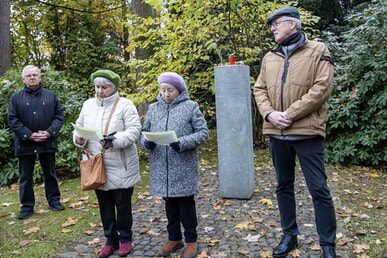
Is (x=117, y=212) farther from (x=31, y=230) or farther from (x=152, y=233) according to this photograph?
(x=31, y=230)

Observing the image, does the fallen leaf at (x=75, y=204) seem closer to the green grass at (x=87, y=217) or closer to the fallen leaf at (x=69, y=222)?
the green grass at (x=87, y=217)

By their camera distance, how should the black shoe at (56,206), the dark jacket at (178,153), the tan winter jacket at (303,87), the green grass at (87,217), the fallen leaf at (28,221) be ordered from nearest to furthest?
1. the tan winter jacket at (303,87)
2. the dark jacket at (178,153)
3. the green grass at (87,217)
4. the fallen leaf at (28,221)
5. the black shoe at (56,206)

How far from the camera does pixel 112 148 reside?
11.7 ft

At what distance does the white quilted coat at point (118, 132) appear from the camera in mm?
3533

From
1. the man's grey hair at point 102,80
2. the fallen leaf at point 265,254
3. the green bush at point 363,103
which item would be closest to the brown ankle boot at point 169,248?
the fallen leaf at point 265,254

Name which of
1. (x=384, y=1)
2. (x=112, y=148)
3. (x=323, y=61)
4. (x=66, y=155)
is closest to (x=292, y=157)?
(x=323, y=61)

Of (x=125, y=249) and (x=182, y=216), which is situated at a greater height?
(x=182, y=216)

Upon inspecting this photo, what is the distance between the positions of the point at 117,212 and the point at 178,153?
0.92 m

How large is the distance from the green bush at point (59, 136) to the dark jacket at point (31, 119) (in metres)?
2.00

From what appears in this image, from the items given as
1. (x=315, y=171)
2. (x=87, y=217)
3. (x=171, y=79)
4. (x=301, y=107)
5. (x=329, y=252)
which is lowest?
(x=87, y=217)

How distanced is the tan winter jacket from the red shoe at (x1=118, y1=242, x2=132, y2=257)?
1.88m

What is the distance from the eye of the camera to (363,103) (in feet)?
24.7

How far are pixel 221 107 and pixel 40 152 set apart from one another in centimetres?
269

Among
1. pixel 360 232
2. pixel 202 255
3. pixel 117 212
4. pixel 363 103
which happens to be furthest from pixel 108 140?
pixel 363 103
